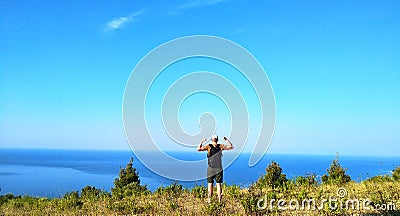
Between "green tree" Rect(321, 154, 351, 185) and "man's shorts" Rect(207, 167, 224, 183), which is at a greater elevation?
"green tree" Rect(321, 154, 351, 185)

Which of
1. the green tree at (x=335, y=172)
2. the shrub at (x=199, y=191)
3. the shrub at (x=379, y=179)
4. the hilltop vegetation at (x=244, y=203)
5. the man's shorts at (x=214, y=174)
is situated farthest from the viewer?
the green tree at (x=335, y=172)

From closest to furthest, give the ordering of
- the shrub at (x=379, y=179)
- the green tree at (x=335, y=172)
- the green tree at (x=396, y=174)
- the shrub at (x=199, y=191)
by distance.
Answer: the shrub at (x=199, y=191), the shrub at (x=379, y=179), the green tree at (x=396, y=174), the green tree at (x=335, y=172)

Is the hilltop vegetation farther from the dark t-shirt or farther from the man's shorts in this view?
the dark t-shirt

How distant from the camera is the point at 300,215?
8.43 metres

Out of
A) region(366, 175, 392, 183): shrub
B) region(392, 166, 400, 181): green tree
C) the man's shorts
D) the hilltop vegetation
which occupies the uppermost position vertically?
region(392, 166, 400, 181): green tree

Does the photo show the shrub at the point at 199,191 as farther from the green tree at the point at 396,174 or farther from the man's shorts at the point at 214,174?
the green tree at the point at 396,174

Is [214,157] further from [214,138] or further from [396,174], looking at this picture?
[396,174]

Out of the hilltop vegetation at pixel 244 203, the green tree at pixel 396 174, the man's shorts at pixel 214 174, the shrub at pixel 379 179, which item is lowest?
the hilltop vegetation at pixel 244 203

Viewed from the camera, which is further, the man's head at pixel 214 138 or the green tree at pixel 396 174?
the green tree at pixel 396 174

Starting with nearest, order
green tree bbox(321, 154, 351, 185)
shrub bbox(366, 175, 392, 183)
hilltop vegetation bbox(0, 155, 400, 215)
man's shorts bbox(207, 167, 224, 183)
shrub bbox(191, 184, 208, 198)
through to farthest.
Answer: hilltop vegetation bbox(0, 155, 400, 215) < man's shorts bbox(207, 167, 224, 183) < shrub bbox(191, 184, 208, 198) < shrub bbox(366, 175, 392, 183) < green tree bbox(321, 154, 351, 185)

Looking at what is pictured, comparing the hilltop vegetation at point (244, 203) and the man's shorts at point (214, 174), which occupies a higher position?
the man's shorts at point (214, 174)

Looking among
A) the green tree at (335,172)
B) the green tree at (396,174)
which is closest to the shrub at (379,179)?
the green tree at (396,174)

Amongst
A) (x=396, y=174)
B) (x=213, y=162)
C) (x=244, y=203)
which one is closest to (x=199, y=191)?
(x=213, y=162)

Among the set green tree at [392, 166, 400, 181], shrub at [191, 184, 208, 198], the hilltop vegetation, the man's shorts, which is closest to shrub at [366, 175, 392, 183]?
the hilltop vegetation
